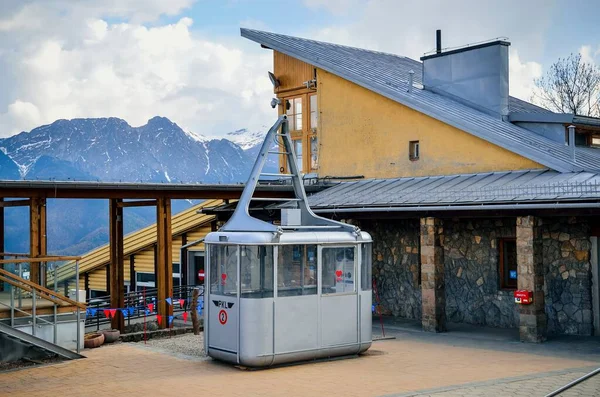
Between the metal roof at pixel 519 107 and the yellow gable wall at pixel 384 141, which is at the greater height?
the metal roof at pixel 519 107

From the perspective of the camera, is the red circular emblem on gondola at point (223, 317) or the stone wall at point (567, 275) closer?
the red circular emblem on gondola at point (223, 317)

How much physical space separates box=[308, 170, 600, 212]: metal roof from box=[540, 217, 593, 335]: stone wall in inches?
39.9

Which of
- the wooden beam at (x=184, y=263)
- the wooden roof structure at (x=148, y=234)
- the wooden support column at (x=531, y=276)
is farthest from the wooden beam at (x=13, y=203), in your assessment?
the wooden beam at (x=184, y=263)

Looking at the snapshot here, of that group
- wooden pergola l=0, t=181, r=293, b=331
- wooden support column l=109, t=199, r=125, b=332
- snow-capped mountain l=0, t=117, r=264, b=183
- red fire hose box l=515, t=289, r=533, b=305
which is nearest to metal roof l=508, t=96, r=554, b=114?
wooden pergola l=0, t=181, r=293, b=331

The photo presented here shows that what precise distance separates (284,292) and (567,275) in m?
7.59

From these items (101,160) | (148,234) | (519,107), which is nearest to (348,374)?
(519,107)

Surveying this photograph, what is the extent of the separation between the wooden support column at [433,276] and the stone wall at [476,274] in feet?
4.53

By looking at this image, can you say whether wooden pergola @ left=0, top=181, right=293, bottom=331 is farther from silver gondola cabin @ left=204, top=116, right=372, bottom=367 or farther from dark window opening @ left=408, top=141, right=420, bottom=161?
silver gondola cabin @ left=204, top=116, right=372, bottom=367

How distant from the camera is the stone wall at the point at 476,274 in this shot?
20094mm

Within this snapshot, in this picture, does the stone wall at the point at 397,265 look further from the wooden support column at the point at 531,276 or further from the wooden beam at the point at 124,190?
the wooden support column at the point at 531,276

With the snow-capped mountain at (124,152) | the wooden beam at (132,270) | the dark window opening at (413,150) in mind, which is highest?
the snow-capped mountain at (124,152)

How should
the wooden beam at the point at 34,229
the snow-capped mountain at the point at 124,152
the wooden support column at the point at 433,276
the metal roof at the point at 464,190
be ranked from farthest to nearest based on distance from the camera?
the snow-capped mountain at the point at 124,152
the wooden support column at the point at 433,276
the wooden beam at the point at 34,229
the metal roof at the point at 464,190

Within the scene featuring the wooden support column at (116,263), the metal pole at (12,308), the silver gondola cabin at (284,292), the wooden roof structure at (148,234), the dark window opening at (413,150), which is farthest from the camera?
the wooden roof structure at (148,234)

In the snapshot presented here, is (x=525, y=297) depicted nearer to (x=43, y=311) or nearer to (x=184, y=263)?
(x=43, y=311)
